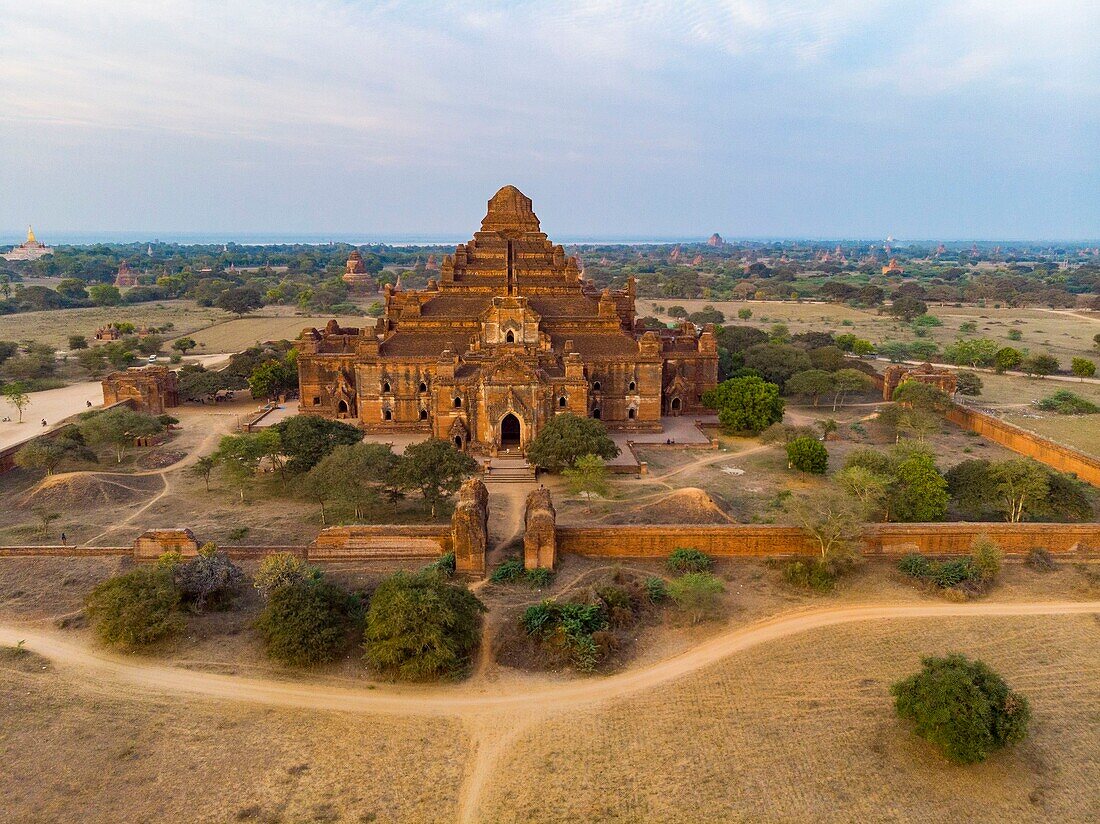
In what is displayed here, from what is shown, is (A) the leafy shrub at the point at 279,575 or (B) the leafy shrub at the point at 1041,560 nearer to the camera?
(A) the leafy shrub at the point at 279,575

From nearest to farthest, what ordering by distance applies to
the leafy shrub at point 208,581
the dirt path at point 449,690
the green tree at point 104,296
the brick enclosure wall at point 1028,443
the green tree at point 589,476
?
1. the dirt path at point 449,690
2. the leafy shrub at point 208,581
3. the green tree at point 589,476
4. the brick enclosure wall at point 1028,443
5. the green tree at point 104,296

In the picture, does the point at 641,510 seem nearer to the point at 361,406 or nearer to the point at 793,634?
the point at 793,634

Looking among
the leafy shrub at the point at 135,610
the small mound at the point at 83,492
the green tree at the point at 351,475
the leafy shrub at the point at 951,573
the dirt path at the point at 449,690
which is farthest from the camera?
the small mound at the point at 83,492

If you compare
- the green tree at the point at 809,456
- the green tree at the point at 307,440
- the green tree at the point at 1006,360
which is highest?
the green tree at the point at 1006,360

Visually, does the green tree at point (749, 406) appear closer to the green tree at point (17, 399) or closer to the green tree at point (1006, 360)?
the green tree at point (1006, 360)

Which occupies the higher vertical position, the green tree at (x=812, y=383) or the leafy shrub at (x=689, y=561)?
the green tree at (x=812, y=383)

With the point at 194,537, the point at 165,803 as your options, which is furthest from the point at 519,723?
the point at 194,537

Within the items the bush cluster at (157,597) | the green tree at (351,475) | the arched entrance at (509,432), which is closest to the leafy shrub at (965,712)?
the bush cluster at (157,597)

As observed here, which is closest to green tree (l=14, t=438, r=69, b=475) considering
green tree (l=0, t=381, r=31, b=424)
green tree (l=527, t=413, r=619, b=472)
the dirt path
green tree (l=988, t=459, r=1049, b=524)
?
green tree (l=0, t=381, r=31, b=424)
